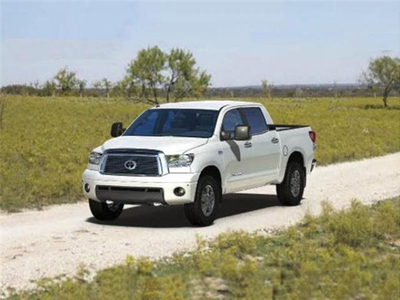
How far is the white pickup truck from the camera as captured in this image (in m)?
11.4

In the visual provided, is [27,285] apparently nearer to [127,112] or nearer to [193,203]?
[193,203]

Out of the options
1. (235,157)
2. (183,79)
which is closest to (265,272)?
(235,157)

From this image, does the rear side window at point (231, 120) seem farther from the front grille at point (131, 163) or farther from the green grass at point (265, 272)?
the green grass at point (265, 272)

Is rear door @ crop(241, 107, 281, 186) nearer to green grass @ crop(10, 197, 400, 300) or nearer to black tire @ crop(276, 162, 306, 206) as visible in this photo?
black tire @ crop(276, 162, 306, 206)

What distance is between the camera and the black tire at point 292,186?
46.3 ft

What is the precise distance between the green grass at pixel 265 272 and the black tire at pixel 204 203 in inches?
51.6

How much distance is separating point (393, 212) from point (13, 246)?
5.57 meters

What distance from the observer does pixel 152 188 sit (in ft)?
37.1

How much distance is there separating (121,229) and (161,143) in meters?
1.42

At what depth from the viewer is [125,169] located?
1152 centimetres

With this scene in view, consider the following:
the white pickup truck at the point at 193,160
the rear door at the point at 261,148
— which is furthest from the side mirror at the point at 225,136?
the rear door at the point at 261,148

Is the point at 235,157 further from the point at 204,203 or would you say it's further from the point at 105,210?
the point at 105,210

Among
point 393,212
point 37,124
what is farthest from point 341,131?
point 393,212

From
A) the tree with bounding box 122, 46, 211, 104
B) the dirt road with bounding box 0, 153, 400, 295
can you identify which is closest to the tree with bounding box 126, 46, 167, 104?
the tree with bounding box 122, 46, 211, 104
